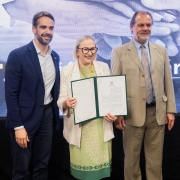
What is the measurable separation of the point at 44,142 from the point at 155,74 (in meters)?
1.08

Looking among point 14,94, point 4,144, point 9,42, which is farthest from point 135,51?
point 4,144

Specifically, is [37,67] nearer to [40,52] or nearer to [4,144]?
[40,52]

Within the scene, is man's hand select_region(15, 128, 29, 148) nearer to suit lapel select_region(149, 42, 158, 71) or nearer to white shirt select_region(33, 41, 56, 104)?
white shirt select_region(33, 41, 56, 104)

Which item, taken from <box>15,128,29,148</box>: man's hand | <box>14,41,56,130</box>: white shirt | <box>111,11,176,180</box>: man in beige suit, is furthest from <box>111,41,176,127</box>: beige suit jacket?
<box>15,128,29,148</box>: man's hand

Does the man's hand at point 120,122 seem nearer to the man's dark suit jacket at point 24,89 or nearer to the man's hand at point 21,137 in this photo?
the man's dark suit jacket at point 24,89

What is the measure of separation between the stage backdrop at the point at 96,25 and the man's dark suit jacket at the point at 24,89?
793 mm

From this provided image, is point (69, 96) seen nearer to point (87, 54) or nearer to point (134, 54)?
point (87, 54)

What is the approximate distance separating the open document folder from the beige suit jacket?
217mm

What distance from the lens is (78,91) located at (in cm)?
204

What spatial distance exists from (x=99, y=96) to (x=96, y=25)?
1.13m

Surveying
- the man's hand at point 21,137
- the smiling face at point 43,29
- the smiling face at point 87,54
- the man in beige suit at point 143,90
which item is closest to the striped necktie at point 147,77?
the man in beige suit at point 143,90

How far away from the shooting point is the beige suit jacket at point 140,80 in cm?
234

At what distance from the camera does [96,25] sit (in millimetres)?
2971

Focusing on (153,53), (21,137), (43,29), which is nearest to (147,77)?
(153,53)
